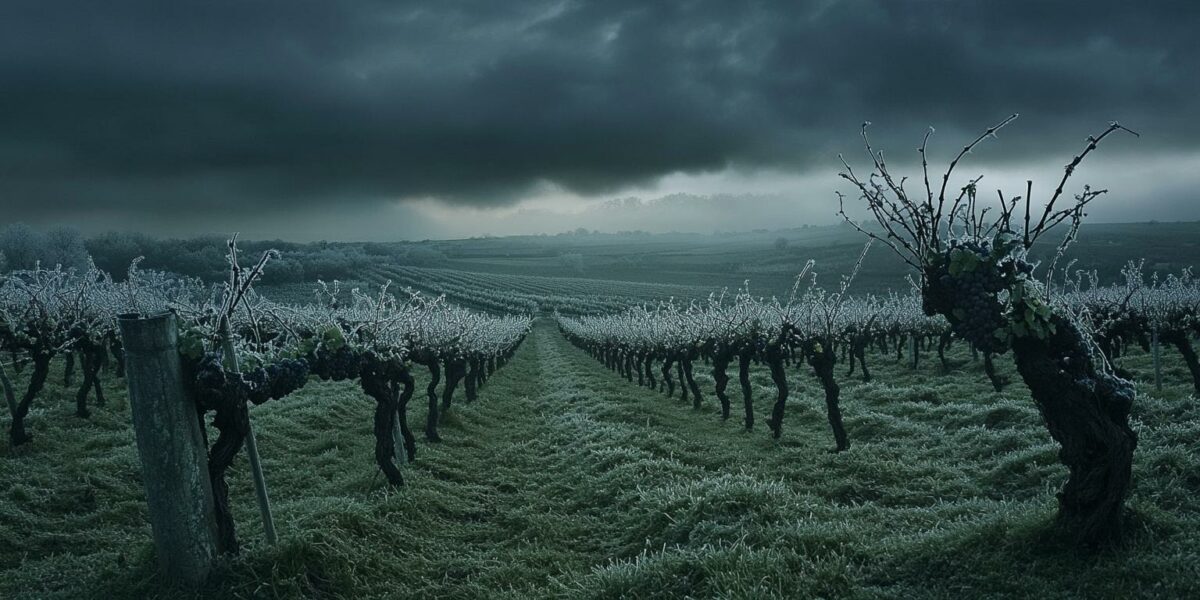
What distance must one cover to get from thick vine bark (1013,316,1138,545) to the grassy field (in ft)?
1.05

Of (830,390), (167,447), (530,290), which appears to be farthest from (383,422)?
(530,290)

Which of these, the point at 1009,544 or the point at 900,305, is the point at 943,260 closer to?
the point at 1009,544

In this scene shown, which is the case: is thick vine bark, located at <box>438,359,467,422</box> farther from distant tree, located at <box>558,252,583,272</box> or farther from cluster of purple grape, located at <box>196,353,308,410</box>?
distant tree, located at <box>558,252,583,272</box>

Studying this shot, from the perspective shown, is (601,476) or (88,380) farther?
(88,380)

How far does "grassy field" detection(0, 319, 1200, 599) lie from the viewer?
626 centimetres

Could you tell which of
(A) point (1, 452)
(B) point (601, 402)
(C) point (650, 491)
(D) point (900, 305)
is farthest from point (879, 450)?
(D) point (900, 305)

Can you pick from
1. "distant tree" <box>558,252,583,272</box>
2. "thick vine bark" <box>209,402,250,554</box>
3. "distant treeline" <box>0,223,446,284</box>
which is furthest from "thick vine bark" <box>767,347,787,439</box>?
"distant tree" <box>558,252,583,272</box>

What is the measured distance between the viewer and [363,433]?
57.6ft

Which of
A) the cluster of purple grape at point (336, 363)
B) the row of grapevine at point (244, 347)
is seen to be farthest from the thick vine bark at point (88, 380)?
the cluster of purple grape at point (336, 363)

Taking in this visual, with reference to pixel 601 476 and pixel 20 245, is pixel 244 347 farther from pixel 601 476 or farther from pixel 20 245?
pixel 20 245

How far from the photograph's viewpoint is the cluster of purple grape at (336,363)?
957 centimetres

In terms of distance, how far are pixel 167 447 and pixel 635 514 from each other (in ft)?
18.4

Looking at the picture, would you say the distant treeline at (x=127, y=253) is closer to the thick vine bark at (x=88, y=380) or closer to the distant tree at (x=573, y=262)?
the thick vine bark at (x=88, y=380)

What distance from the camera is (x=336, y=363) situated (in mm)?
9820
